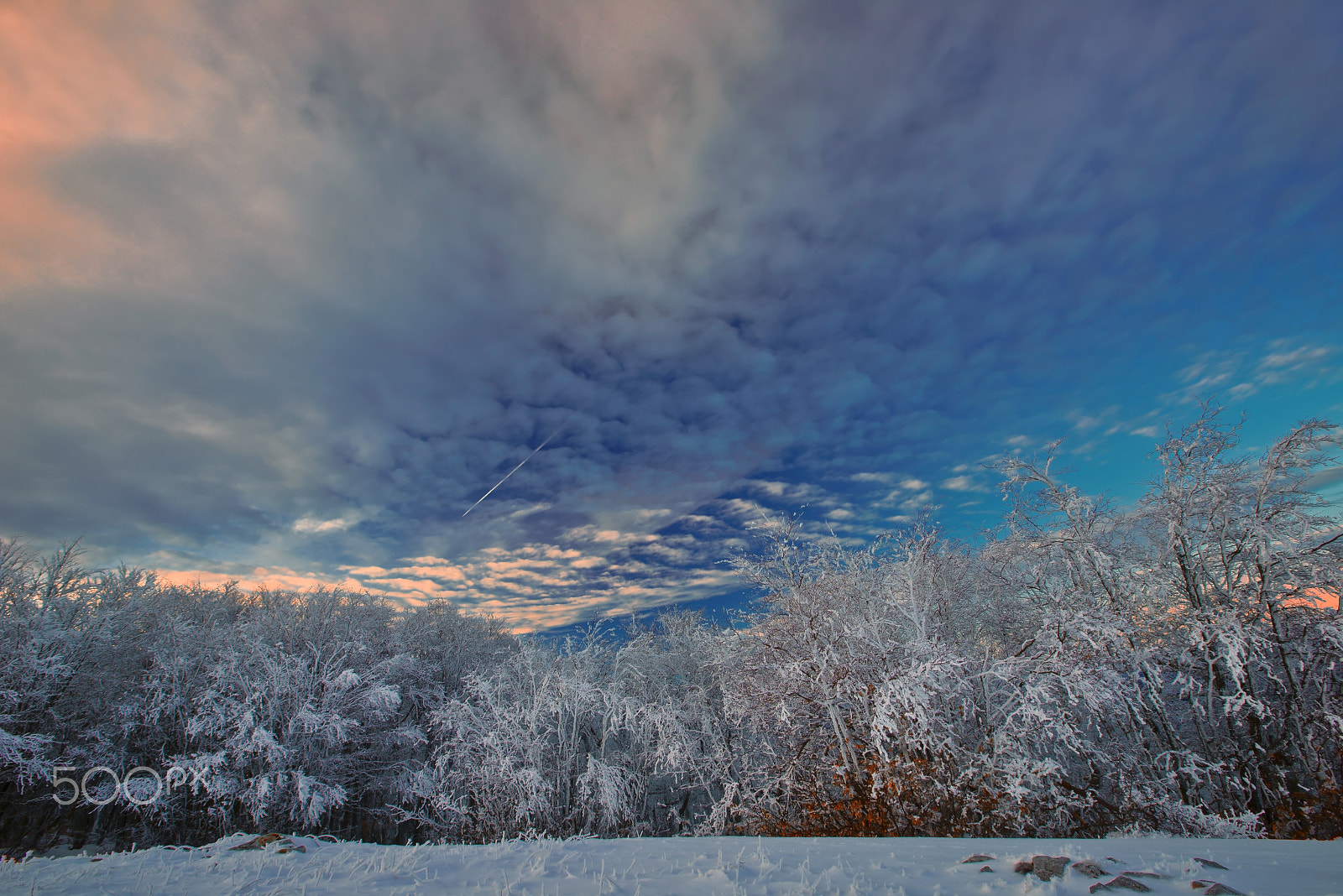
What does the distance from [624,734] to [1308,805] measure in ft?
69.1

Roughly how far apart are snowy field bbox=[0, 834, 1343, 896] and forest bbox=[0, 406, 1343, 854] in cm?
500

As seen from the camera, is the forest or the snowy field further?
the forest

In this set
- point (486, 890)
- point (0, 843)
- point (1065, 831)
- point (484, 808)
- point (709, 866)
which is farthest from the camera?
point (484, 808)

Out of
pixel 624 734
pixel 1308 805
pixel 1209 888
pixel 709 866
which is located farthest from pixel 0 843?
pixel 1308 805

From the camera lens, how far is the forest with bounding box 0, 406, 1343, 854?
10352 millimetres

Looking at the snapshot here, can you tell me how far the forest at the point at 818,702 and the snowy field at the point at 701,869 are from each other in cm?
500

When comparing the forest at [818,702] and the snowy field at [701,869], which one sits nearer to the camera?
the snowy field at [701,869]

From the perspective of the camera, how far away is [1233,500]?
11.6 meters

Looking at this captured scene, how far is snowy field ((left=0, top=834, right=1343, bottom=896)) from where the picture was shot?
13.1 feet

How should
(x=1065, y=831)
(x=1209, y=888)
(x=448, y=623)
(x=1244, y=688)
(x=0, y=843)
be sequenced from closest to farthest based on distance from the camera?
(x=1209, y=888) < (x=1065, y=831) < (x=1244, y=688) < (x=0, y=843) < (x=448, y=623)

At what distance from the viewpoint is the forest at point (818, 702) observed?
10.4 metres

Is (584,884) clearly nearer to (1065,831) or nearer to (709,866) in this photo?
(709,866)

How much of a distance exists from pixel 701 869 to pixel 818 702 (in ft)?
29.2

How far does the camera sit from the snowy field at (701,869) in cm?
400
